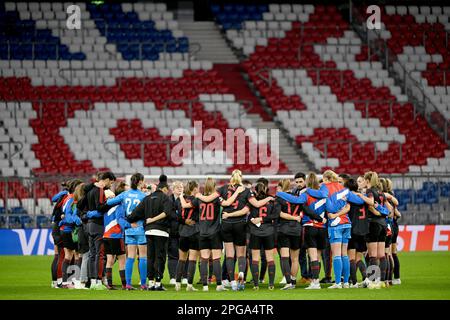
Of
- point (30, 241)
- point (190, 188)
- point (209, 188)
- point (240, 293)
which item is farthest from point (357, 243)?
point (30, 241)

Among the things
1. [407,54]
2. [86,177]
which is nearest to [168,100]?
[86,177]

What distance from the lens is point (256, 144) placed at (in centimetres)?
3825

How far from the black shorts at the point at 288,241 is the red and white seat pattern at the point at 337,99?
17511mm

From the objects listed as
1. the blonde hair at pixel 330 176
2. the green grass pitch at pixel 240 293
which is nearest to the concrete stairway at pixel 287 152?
the green grass pitch at pixel 240 293

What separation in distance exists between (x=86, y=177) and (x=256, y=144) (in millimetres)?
7737

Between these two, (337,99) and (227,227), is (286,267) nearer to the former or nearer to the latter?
(227,227)

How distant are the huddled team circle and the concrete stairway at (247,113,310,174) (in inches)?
671

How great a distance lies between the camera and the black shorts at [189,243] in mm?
20469

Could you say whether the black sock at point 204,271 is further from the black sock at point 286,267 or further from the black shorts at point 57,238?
the black shorts at point 57,238

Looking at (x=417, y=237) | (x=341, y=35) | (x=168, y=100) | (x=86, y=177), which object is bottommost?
(x=417, y=237)

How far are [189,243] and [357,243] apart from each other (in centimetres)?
331

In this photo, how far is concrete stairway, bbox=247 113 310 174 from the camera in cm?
3862
